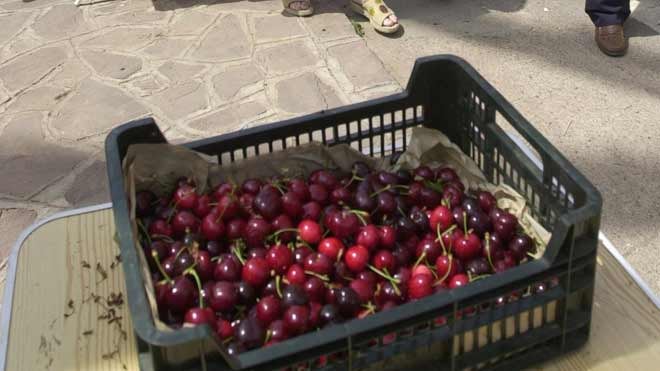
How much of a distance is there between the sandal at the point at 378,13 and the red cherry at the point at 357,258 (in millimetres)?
2475

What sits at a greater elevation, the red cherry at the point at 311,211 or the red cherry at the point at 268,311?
the red cherry at the point at 268,311

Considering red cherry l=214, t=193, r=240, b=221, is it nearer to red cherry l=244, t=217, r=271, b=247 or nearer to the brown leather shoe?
red cherry l=244, t=217, r=271, b=247

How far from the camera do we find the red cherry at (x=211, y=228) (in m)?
1.42

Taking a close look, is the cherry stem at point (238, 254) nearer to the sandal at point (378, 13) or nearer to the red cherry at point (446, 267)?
the red cherry at point (446, 267)

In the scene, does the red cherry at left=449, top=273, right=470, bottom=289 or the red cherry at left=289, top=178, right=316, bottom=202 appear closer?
the red cherry at left=449, top=273, right=470, bottom=289

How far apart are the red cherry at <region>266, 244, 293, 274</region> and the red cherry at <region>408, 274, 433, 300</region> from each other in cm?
20

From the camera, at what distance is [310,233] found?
1430 millimetres

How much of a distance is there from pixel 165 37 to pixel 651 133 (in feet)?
6.89

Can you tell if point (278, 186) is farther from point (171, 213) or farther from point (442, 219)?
point (442, 219)

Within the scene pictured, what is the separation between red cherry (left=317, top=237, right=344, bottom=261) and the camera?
1.39 m

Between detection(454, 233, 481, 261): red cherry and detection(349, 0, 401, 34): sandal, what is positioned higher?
detection(454, 233, 481, 261): red cherry

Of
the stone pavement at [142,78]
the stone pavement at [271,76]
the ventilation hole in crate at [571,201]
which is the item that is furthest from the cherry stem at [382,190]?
the stone pavement at [142,78]

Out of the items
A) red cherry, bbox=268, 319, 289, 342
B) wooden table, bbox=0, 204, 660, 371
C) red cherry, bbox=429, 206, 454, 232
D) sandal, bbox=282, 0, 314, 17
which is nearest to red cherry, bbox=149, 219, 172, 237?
wooden table, bbox=0, 204, 660, 371

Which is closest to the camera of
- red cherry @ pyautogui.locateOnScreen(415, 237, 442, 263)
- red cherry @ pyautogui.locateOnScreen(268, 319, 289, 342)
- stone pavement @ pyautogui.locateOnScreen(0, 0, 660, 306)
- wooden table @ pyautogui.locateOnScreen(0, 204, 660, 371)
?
red cherry @ pyautogui.locateOnScreen(268, 319, 289, 342)
